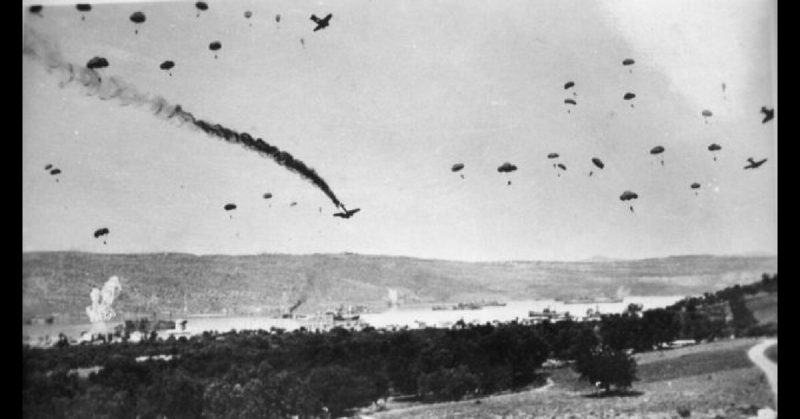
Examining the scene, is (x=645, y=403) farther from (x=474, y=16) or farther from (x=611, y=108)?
(x=474, y=16)

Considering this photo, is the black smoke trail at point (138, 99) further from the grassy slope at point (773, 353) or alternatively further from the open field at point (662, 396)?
the grassy slope at point (773, 353)

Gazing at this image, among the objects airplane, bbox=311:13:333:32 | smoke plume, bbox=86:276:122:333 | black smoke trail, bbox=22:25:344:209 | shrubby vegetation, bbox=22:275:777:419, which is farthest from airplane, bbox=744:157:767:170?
smoke plume, bbox=86:276:122:333

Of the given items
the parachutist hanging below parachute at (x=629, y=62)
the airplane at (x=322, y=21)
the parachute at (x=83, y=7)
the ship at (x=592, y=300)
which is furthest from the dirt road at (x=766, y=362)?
the parachute at (x=83, y=7)

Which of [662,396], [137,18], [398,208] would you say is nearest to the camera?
[662,396]

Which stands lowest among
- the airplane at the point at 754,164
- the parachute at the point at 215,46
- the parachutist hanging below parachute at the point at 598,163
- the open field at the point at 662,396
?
the open field at the point at 662,396

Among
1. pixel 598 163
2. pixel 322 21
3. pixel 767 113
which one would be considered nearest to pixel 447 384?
pixel 598 163

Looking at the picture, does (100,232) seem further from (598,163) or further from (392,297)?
(598,163)
